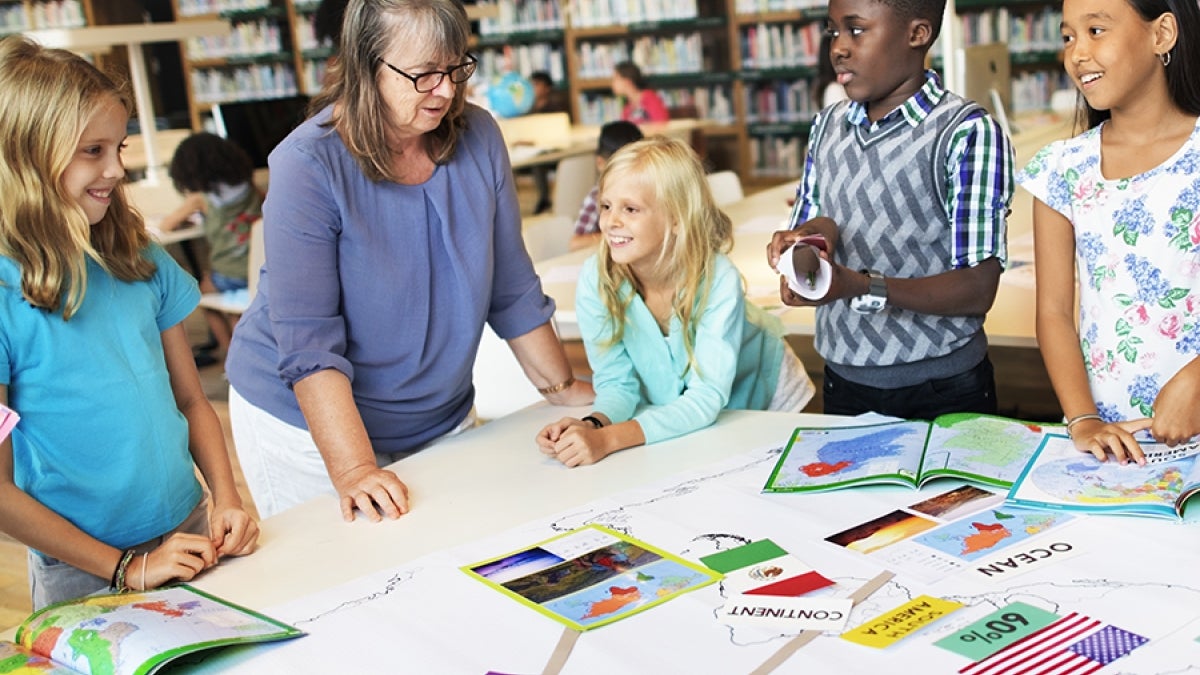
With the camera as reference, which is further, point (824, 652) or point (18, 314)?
point (18, 314)

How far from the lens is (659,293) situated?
6.89 feet

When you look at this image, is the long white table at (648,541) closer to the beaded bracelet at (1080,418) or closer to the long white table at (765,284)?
the beaded bracelet at (1080,418)

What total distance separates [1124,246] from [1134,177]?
3.8 inches

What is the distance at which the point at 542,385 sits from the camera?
7.06 feet

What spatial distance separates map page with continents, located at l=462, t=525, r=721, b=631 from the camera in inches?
53.1

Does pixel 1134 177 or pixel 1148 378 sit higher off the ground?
pixel 1134 177

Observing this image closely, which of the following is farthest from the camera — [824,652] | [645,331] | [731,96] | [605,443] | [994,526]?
[731,96]

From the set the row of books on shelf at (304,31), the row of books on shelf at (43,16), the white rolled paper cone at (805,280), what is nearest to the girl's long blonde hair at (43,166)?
the white rolled paper cone at (805,280)

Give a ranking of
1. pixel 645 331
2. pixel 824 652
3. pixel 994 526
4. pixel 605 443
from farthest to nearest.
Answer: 1. pixel 645 331
2. pixel 605 443
3. pixel 994 526
4. pixel 824 652

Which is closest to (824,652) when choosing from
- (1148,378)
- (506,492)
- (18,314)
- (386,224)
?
(506,492)

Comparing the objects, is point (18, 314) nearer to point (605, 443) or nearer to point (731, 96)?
point (605, 443)

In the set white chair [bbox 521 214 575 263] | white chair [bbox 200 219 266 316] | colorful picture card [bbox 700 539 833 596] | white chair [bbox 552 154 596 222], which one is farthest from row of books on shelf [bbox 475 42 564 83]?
colorful picture card [bbox 700 539 833 596]

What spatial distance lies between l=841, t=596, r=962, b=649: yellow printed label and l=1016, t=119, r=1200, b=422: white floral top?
663mm

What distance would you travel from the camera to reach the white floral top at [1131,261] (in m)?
1.70
